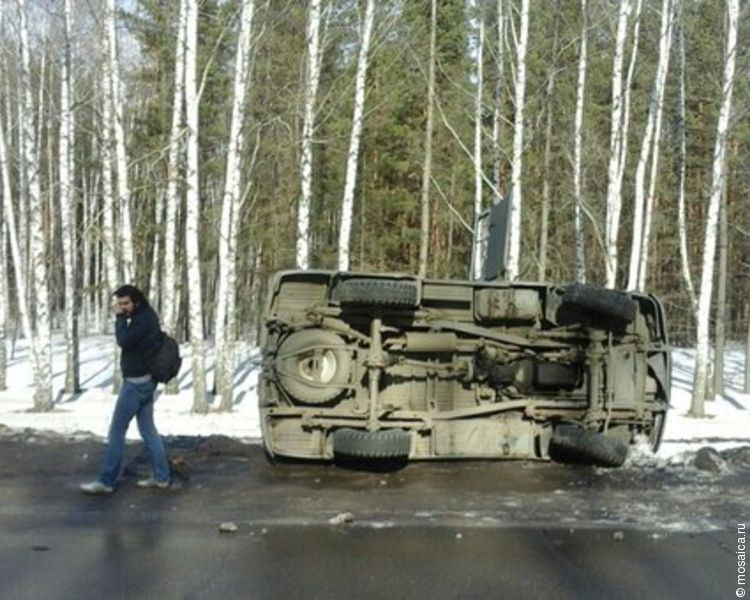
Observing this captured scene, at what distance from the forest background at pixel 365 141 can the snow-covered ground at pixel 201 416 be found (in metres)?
0.78

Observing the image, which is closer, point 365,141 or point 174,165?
point 174,165

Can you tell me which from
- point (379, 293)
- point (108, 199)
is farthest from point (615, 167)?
point (379, 293)

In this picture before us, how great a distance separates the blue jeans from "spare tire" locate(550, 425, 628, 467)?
3.38m

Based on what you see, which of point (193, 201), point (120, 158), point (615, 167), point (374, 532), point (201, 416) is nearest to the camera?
point (374, 532)

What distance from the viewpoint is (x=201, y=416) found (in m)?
15.0

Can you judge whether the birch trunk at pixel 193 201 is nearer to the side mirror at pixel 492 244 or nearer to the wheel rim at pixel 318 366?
Answer: the side mirror at pixel 492 244

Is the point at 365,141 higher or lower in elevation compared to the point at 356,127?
higher

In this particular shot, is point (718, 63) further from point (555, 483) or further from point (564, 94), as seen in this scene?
point (555, 483)

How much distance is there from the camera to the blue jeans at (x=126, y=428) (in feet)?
24.6

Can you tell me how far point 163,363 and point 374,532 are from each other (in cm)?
251

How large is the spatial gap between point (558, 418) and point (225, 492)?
2976 millimetres

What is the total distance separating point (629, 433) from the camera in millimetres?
8297

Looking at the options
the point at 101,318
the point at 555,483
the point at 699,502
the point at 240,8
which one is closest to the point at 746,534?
the point at 699,502

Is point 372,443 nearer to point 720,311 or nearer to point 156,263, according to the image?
point 720,311
